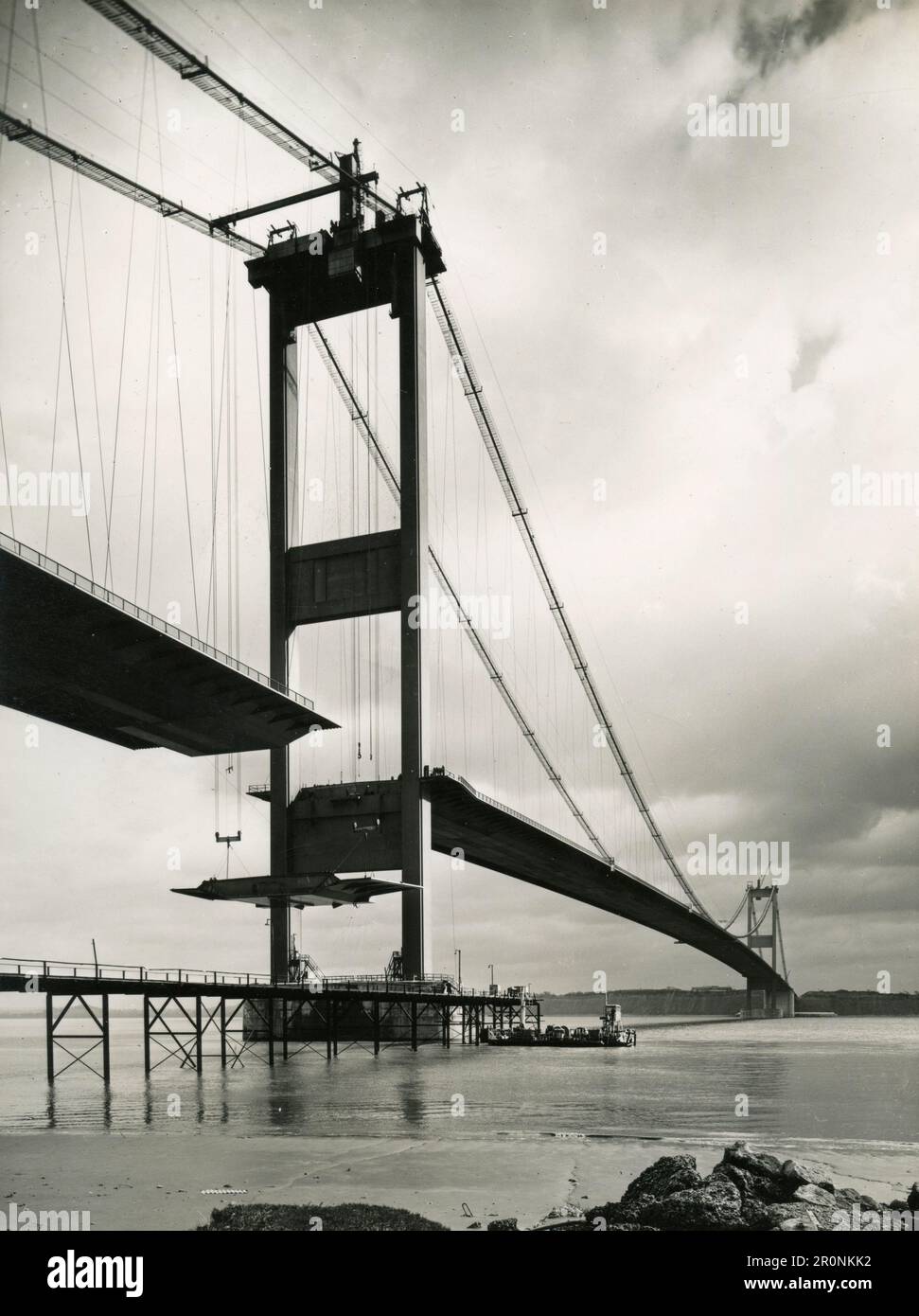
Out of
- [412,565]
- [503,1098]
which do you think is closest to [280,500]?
[412,565]

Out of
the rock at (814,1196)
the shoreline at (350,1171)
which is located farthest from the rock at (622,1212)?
the rock at (814,1196)

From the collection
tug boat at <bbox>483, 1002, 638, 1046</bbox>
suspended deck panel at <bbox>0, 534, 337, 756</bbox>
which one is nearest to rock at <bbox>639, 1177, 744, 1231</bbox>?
suspended deck panel at <bbox>0, 534, 337, 756</bbox>

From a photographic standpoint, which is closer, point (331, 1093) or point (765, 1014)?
point (331, 1093)

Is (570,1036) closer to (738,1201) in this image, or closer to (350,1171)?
(350,1171)

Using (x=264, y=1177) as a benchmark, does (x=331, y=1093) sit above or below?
below
